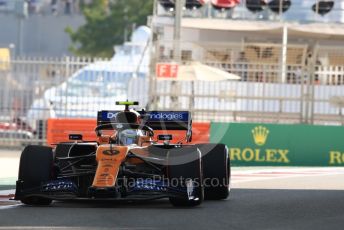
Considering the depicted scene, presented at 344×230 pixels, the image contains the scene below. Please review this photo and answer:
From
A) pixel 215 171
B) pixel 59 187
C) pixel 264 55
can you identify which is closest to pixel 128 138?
pixel 215 171

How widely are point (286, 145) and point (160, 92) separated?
432cm

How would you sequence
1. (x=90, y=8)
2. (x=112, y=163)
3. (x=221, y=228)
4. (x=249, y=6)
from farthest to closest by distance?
(x=90, y=8), (x=249, y=6), (x=112, y=163), (x=221, y=228)

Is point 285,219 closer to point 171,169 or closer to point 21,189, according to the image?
point 171,169

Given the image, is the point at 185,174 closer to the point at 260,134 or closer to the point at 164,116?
the point at 164,116

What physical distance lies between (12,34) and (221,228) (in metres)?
67.8

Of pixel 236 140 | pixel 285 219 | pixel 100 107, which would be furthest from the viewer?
pixel 100 107

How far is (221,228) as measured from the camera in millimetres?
11906

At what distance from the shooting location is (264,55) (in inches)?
1309

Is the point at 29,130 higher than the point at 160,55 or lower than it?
lower

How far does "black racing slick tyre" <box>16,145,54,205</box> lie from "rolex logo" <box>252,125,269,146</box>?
1198cm

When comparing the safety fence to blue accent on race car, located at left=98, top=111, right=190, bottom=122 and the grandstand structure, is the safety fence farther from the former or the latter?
blue accent on race car, located at left=98, top=111, right=190, bottom=122

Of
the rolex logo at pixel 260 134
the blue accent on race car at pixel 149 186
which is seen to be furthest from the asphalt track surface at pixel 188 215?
the rolex logo at pixel 260 134

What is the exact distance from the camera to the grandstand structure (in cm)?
2811

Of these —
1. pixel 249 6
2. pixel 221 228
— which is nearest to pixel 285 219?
pixel 221 228
